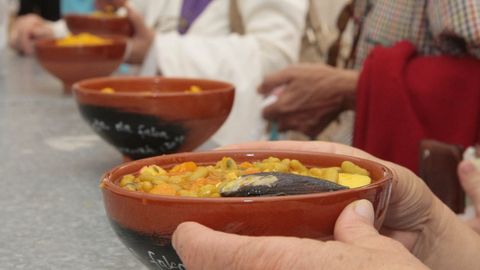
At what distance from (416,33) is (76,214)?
859 millimetres

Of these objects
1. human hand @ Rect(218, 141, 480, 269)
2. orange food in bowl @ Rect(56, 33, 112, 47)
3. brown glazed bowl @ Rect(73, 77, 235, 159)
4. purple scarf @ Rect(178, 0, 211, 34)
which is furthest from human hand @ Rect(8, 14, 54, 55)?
human hand @ Rect(218, 141, 480, 269)

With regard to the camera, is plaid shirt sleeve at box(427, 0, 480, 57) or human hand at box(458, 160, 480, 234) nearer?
human hand at box(458, 160, 480, 234)

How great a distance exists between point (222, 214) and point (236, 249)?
0.08 ft

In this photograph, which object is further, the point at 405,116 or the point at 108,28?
the point at 108,28

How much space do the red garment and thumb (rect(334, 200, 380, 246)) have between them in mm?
908

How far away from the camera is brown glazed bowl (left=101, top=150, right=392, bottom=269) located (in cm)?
46

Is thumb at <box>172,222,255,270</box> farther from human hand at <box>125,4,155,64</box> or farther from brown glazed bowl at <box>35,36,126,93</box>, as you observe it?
human hand at <box>125,4,155,64</box>

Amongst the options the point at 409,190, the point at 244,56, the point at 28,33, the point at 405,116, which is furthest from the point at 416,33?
the point at 28,33

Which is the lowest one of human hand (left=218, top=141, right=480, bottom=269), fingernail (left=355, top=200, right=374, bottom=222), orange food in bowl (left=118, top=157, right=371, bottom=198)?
human hand (left=218, top=141, right=480, bottom=269)

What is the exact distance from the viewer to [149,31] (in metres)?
1.99

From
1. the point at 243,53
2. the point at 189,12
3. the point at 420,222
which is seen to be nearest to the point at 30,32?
the point at 189,12

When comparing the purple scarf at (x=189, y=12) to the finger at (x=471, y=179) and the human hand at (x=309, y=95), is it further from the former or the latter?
the finger at (x=471, y=179)

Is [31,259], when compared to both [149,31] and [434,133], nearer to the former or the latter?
[434,133]

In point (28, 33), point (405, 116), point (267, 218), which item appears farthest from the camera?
point (28, 33)
